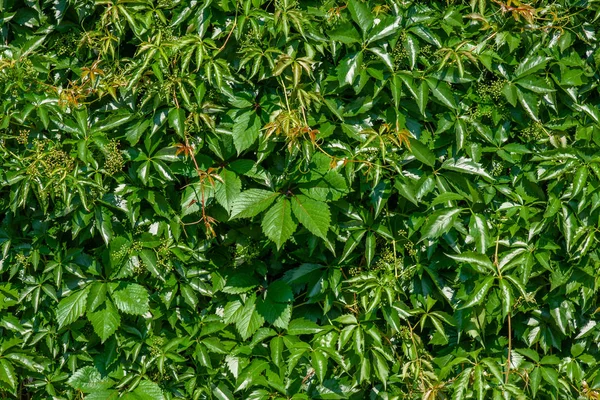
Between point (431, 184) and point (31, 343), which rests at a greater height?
point (431, 184)

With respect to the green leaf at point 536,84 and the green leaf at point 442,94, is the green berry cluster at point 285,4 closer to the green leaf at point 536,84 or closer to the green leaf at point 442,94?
the green leaf at point 442,94

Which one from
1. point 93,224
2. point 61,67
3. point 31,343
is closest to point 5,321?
point 31,343

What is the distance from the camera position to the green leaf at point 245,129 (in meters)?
2.66

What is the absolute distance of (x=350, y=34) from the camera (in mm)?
2686

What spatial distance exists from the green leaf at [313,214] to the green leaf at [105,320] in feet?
2.71

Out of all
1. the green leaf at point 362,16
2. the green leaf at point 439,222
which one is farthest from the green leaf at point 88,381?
the green leaf at point 362,16

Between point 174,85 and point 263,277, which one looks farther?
point 263,277

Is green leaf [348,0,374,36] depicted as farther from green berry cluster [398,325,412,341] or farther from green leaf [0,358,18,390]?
Result: green leaf [0,358,18,390]

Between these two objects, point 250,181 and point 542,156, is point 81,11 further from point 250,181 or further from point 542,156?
point 542,156

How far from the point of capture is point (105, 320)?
2.69 m

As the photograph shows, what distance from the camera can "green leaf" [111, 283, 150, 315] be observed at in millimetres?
2703

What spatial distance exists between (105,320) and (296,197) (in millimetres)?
886

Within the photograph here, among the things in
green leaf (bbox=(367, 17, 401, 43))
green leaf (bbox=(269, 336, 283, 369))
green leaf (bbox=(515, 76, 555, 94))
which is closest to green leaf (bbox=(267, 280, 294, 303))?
green leaf (bbox=(269, 336, 283, 369))

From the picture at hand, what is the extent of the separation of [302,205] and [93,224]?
0.85 metres
